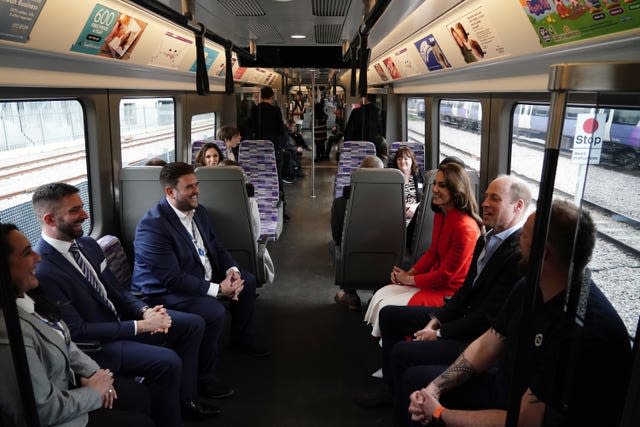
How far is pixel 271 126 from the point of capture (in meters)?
8.07

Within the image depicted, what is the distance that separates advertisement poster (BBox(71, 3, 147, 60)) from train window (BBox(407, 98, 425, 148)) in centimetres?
478

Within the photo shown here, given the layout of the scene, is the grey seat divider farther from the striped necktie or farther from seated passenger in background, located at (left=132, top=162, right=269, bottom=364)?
the striped necktie

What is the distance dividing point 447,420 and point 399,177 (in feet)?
7.11

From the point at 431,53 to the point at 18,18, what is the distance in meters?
3.84

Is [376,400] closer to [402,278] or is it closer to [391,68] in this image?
[402,278]

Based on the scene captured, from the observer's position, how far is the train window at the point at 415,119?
26.3ft

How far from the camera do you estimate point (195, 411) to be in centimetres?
312

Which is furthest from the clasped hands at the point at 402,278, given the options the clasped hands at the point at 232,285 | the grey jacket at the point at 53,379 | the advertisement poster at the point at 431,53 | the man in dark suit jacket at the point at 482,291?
the advertisement poster at the point at 431,53

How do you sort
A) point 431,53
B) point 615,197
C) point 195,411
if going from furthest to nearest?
1. point 431,53
2. point 195,411
3. point 615,197

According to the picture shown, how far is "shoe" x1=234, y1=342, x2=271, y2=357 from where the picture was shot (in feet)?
12.7

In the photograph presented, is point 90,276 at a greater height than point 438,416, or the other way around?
point 90,276

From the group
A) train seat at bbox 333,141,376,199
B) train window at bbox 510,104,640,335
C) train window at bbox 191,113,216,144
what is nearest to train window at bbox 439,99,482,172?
train seat at bbox 333,141,376,199

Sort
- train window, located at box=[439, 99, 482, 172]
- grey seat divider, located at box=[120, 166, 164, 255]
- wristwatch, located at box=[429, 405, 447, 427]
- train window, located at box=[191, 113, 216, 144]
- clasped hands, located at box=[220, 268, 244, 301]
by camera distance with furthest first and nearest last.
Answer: train window, located at box=[191, 113, 216, 144]
train window, located at box=[439, 99, 482, 172]
grey seat divider, located at box=[120, 166, 164, 255]
clasped hands, located at box=[220, 268, 244, 301]
wristwatch, located at box=[429, 405, 447, 427]

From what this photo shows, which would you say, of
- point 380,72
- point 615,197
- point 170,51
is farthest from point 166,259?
point 380,72
